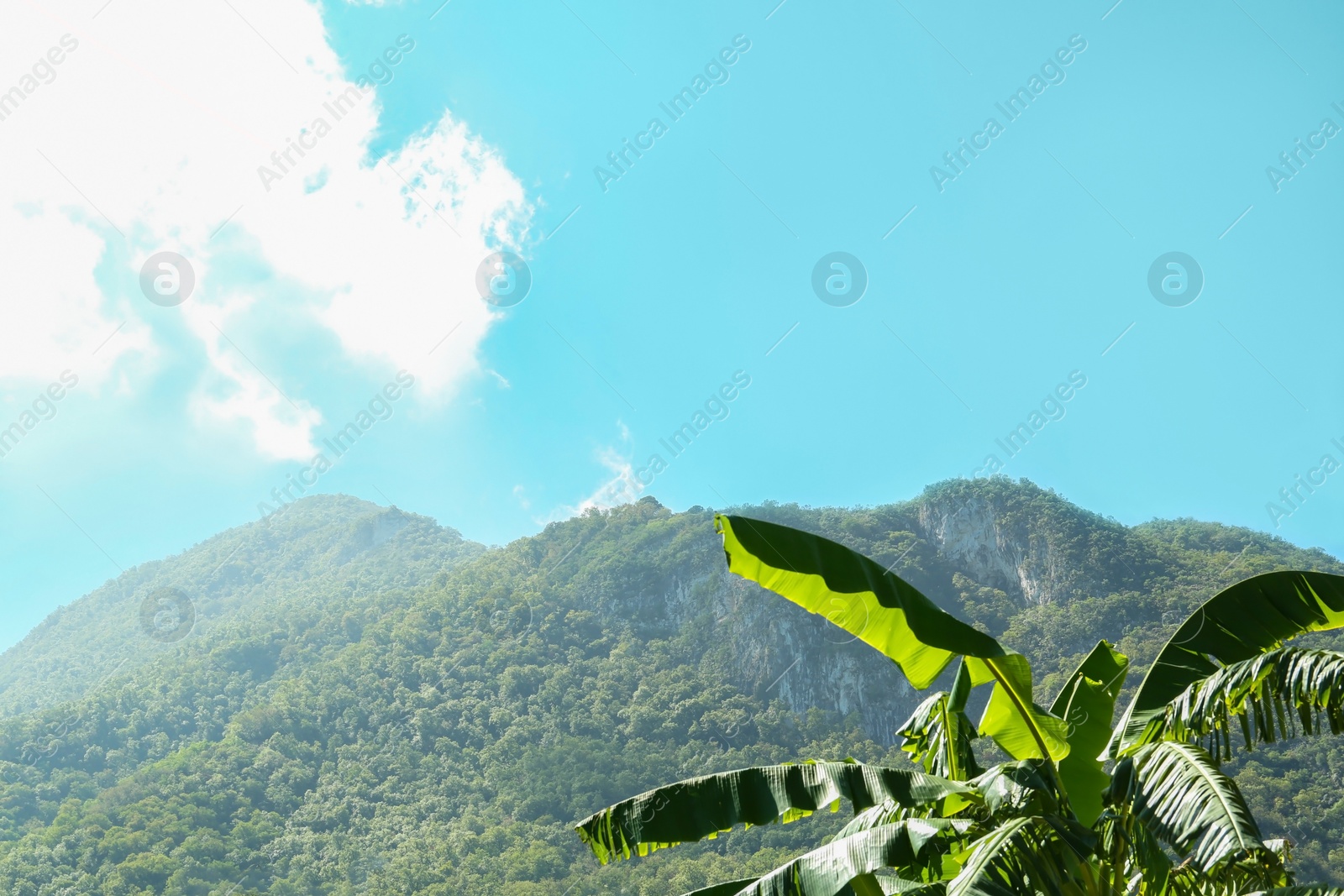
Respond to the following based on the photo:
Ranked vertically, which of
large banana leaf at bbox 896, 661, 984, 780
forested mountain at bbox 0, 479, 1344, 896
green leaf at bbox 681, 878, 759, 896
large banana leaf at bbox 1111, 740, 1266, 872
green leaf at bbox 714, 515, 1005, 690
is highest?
forested mountain at bbox 0, 479, 1344, 896

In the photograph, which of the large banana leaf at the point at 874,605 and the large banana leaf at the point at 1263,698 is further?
the large banana leaf at the point at 874,605

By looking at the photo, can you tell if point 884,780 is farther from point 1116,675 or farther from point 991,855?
point 1116,675

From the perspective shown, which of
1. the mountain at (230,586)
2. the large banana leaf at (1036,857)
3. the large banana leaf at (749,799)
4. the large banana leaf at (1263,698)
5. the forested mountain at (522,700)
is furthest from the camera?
the mountain at (230,586)

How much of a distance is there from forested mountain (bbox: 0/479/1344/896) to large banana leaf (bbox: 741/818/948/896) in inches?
1070

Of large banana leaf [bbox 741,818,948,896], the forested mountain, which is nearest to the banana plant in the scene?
large banana leaf [bbox 741,818,948,896]

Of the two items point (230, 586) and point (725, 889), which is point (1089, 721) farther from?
point (230, 586)

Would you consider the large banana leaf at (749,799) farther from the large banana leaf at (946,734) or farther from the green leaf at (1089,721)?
the large banana leaf at (946,734)

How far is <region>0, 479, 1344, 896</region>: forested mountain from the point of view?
34800 millimetres

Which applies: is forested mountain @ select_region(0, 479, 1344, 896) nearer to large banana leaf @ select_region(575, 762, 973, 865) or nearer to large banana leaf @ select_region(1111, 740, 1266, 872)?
large banana leaf @ select_region(1111, 740, 1266, 872)

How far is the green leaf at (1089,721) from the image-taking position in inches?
148

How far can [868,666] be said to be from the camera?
206ft

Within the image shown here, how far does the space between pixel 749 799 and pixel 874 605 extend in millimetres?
1026

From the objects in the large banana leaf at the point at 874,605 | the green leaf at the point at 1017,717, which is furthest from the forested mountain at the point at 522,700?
the large banana leaf at the point at 874,605

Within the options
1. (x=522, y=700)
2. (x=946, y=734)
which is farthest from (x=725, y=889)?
(x=522, y=700)
